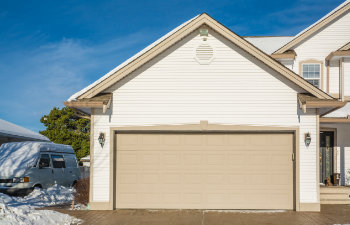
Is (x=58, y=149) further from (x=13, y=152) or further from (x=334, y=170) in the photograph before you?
(x=334, y=170)

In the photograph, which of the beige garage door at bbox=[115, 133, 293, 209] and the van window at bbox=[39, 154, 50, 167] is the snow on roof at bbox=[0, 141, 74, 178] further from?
the beige garage door at bbox=[115, 133, 293, 209]

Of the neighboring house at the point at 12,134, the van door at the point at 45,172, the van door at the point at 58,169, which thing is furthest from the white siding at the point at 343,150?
the neighboring house at the point at 12,134

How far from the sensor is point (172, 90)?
39.8 ft

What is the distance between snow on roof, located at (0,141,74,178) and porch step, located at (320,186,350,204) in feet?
36.5

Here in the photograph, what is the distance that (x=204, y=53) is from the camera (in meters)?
12.1

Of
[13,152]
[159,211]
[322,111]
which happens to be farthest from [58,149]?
[322,111]

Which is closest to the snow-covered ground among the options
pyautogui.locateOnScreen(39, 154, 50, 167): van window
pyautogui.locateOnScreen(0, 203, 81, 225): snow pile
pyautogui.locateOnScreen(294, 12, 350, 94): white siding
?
pyautogui.locateOnScreen(0, 203, 81, 225): snow pile

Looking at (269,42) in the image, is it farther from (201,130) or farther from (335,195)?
(201,130)

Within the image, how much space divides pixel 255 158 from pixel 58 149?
938 cm

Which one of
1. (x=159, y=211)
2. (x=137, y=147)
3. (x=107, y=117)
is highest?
(x=107, y=117)

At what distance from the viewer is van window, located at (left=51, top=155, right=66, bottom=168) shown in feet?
55.1

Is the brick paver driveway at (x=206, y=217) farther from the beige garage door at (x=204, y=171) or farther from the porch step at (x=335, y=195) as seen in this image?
the porch step at (x=335, y=195)

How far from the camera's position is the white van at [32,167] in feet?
48.7

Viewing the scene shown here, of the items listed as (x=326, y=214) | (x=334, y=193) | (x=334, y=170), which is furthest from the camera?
(x=334, y=170)
